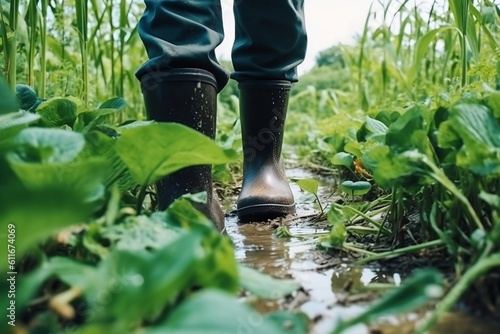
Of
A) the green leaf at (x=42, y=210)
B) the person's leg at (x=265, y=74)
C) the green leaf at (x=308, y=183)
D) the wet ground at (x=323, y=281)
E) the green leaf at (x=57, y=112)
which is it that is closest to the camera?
the green leaf at (x=42, y=210)

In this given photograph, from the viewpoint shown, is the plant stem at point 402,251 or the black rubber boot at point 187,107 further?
the black rubber boot at point 187,107

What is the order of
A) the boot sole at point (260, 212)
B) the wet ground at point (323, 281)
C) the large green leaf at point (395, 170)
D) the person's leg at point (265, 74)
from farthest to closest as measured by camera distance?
the person's leg at point (265, 74) < the boot sole at point (260, 212) < the large green leaf at point (395, 170) < the wet ground at point (323, 281)

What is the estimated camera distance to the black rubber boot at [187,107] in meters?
1.13

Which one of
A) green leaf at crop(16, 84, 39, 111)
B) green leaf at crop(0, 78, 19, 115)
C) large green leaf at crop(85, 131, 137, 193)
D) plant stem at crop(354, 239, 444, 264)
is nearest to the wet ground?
plant stem at crop(354, 239, 444, 264)

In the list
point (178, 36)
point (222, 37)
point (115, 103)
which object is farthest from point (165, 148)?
point (222, 37)

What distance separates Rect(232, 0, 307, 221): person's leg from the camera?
1.56 m

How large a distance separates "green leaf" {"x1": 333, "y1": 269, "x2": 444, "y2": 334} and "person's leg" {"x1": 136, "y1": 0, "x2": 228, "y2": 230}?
675mm

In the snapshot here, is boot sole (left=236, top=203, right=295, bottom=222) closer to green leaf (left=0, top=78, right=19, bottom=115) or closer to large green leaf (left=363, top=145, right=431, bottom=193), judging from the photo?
large green leaf (left=363, top=145, right=431, bottom=193)

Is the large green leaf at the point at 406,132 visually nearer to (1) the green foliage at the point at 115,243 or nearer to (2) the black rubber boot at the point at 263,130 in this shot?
(1) the green foliage at the point at 115,243

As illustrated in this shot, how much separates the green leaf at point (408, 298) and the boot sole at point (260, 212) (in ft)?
3.16

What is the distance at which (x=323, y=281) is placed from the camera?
0.80m

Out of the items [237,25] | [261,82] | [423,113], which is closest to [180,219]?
[423,113]

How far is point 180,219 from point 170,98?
0.49 metres

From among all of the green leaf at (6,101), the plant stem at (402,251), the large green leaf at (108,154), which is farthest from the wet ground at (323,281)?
the green leaf at (6,101)
